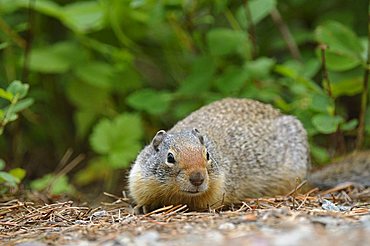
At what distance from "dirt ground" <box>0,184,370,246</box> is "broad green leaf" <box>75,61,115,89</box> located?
2.16 meters

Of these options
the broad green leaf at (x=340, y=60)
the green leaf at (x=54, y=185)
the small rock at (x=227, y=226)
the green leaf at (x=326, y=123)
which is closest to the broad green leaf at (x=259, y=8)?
the broad green leaf at (x=340, y=60)

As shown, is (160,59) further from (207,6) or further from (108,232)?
(108,232)

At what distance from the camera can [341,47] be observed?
5.37m

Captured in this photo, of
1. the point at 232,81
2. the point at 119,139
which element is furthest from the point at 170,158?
the point at 232,81

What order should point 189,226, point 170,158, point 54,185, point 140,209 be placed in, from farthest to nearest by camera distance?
point 54,185 < point 140,209 < point 170,158 < point 189,226

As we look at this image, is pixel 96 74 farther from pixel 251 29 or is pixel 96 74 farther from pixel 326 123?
pixel 326 123

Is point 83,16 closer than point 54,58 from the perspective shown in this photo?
Yes

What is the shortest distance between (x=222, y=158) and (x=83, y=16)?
2.18 metres

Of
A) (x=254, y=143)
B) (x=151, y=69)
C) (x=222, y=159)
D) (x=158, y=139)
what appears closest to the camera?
(x=158, y=139)

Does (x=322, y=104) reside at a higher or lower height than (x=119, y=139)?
higher

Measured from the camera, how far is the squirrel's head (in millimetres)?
3922

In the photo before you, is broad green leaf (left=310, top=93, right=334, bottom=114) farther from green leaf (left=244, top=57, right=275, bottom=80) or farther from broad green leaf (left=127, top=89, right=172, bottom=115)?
broad green leaf (left=127, top=89, right=172, bottom=115)

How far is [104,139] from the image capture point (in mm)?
5961

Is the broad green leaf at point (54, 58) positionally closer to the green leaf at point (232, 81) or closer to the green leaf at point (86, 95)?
the green leaf at point (86, 95)
